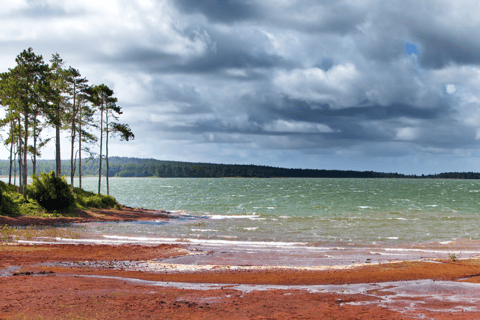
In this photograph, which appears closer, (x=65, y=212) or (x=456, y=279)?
(x=456, y=279)

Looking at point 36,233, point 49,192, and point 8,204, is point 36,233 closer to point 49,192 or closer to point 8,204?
point 8,204

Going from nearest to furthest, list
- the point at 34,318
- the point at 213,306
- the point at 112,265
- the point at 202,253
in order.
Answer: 1. the point at 34,318
2. the point at 213,306
3. the point at 112,265
4. the point at 202,253

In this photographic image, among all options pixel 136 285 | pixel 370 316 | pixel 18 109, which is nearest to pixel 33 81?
pixel 18 109

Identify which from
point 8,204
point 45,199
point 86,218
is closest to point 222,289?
point 86,218

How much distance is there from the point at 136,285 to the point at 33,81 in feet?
111

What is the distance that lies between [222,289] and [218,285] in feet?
2.63

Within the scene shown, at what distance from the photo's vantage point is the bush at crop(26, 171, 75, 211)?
3769cm

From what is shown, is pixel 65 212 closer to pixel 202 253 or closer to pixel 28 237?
pixel 28 237

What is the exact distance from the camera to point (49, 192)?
37.7m

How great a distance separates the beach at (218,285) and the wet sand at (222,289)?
0.03 metres

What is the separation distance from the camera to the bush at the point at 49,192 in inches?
1484

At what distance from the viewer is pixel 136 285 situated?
40.0 ft

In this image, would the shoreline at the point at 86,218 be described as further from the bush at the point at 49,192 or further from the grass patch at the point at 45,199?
the bush at the point at 49,192

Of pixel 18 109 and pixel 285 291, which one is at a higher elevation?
pixel 18 109
